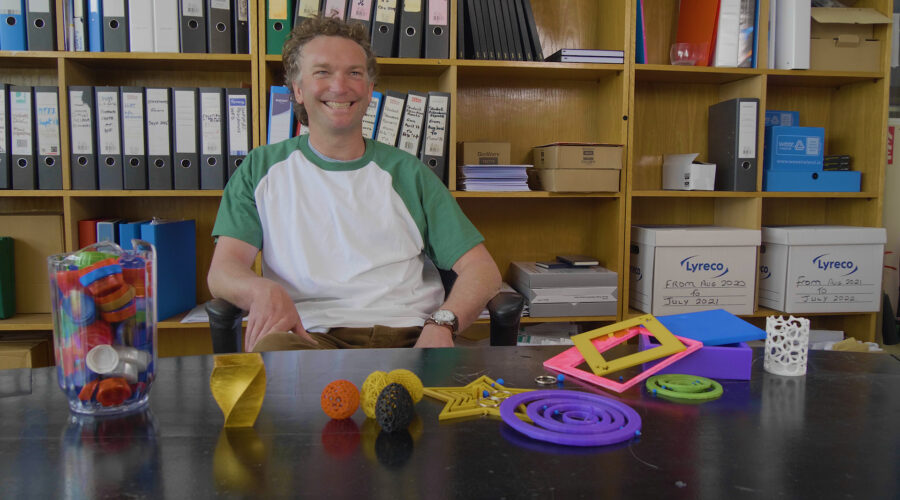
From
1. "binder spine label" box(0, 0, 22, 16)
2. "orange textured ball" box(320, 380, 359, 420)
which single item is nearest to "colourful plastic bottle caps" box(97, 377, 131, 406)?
"orange textured ball" box(320, 380, 359, 420)

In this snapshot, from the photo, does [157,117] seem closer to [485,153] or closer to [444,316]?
[485,153]

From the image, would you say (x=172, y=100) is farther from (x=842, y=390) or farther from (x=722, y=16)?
(x=842, y=390)

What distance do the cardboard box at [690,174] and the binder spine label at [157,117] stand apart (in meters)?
1.86

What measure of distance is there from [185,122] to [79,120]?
13.4 inches

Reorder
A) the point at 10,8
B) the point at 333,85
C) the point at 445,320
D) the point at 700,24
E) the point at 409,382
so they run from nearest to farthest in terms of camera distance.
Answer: the point at 409,382 → the point at 445,320 → the point at 333,85 → the point at 10,8 → the point at 700,24

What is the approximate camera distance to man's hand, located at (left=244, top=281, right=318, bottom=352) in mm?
1337

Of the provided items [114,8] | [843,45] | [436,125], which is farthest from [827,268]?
[114,8]

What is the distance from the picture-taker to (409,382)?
83 centimetres

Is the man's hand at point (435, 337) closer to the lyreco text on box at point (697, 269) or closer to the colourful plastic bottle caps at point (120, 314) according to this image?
the colourful plastic bottle caps at point (120, 314)

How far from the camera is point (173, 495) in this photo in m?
0.60

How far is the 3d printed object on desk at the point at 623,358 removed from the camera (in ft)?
3.01

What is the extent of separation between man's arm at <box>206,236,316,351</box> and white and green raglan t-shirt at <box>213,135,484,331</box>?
0.13 feet

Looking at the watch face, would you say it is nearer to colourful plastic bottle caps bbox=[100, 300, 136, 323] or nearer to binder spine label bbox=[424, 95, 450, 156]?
colourful plastic bottle caps bbox=[100, 300, 136, 323]

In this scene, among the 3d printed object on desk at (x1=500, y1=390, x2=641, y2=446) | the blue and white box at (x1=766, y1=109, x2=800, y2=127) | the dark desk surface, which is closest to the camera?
the dark desk surface
